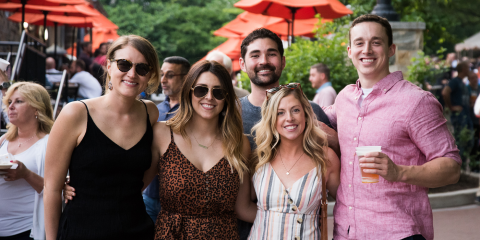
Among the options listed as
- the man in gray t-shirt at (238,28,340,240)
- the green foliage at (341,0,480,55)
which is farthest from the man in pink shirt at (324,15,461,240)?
the green foliage at (341,0,480,55)

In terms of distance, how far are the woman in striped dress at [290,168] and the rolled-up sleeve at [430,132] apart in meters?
0.65

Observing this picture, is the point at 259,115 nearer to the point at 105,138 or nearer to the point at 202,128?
the point at 202,128

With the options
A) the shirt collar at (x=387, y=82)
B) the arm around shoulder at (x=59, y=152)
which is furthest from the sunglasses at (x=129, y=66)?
the shirt collar at (x=387, y=82)

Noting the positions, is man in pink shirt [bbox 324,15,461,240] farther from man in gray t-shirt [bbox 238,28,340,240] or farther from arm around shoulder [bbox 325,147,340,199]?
man in gray t-shirt [bbox 238,28,340,240]

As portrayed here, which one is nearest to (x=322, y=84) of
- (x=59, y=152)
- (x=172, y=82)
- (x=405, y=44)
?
(x=405, y=44)

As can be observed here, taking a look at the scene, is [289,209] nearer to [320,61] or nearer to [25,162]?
[25,162]

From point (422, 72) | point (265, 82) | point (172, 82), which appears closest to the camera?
point (265, 82)

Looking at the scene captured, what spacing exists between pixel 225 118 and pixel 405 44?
6474 millimetres

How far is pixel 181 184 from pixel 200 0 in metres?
36.1

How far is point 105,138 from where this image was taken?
278cm

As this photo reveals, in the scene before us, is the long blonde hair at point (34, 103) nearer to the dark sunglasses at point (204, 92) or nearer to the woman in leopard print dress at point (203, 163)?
the woman in leopard print dress at point (203, 163)

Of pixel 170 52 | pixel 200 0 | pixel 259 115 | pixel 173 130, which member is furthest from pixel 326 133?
pixel 200 0

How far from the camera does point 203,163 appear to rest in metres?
3.03

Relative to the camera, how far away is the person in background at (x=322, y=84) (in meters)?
7.00
